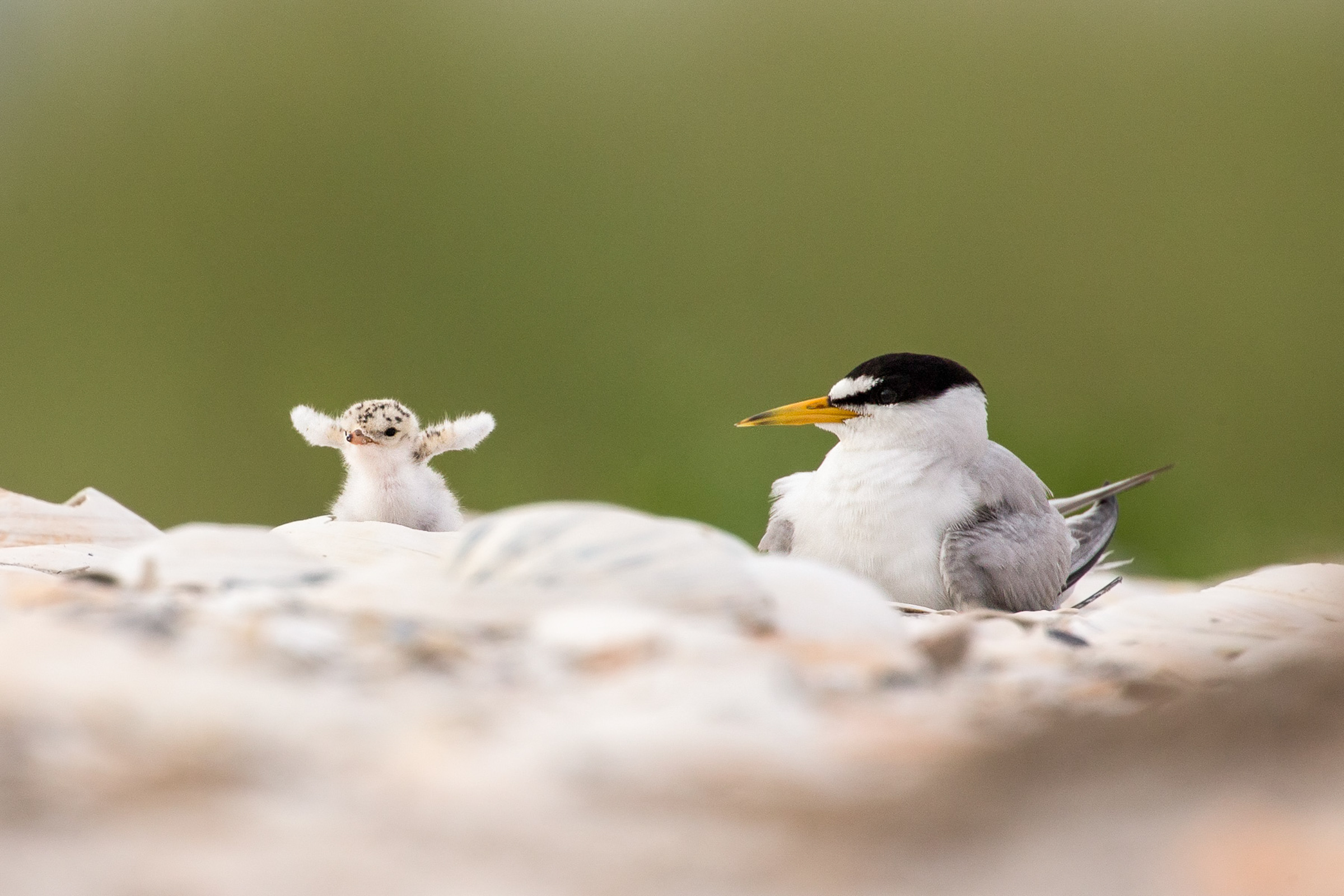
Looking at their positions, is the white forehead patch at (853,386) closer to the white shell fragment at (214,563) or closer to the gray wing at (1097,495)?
the gray wing at (1097,495)

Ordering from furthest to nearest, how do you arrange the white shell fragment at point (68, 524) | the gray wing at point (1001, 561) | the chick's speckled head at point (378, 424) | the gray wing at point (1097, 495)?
the gray wing at point (1097, 495) → the chick's speckled head at point (378, 424) → the white shell fragment at point (68, 524) → the gray wing at point (1001, 561)

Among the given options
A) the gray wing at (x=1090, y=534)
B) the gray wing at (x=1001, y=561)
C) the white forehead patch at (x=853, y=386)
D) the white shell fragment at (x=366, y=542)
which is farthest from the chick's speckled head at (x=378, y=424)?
the gray wing at (x=1090, y=534)

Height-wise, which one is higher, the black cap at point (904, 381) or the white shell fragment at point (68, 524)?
the white shell fragment at point (68, 524)

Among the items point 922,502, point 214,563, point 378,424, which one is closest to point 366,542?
point 214,563

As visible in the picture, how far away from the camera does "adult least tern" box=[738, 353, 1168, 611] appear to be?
1473 millimetres

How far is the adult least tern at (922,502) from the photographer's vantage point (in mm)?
1473

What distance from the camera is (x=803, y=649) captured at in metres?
0.80

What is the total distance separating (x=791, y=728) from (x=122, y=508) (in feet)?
4.57

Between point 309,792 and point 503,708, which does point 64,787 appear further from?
point 503,708

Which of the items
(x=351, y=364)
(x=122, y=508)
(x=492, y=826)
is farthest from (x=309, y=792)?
(x=351, y=364)

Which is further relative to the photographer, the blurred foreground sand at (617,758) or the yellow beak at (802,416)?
the yellow beak at (802,416)

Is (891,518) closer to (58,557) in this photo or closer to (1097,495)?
(1097,495)

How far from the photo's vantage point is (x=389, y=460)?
1.78 m

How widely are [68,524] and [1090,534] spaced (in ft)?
A: 5.16
